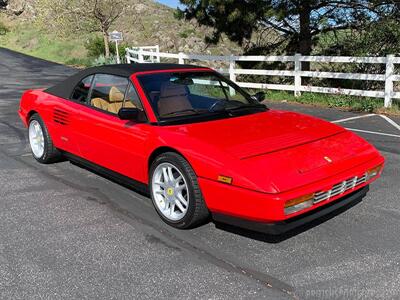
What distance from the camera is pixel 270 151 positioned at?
12.1 ft

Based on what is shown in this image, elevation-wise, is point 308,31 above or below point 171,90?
above

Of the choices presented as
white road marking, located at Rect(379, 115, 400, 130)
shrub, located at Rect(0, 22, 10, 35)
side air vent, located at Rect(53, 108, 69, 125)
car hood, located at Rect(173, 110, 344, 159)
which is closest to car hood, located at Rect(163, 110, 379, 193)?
car hood, located at Rect(173, 110, 344, 159)

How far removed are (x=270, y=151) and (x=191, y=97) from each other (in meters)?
1.37

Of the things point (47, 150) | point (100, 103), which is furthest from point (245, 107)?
point (47, 150)

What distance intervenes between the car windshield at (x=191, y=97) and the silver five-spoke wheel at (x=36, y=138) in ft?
7.35

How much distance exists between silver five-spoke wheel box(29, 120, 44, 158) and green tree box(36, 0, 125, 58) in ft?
71.2

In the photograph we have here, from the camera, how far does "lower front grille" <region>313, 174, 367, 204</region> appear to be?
11.5 ft

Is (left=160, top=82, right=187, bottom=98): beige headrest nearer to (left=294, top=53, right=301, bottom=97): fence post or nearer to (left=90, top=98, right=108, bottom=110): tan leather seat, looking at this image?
(left=90, top=98, right=108, bottom=110): tan leather seat

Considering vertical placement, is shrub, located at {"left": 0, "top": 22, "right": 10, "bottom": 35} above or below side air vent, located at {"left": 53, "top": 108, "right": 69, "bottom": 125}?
above

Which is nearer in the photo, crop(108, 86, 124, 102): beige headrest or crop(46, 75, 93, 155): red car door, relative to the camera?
crop(108, 86, 124, 102): beige headrest

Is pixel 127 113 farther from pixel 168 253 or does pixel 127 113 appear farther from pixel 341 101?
pixel 341 101

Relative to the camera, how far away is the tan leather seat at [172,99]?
4.45m

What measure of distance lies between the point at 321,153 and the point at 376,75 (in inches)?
322

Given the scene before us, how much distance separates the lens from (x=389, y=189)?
4.91 metres
